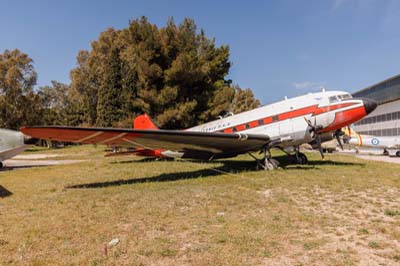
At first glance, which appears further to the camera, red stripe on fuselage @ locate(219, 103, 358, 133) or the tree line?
the tree line

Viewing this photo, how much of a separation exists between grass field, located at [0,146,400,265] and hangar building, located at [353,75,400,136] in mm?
43236

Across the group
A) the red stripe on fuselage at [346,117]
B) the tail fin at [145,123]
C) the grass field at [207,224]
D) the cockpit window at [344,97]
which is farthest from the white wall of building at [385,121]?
the tail fin at [145,123]

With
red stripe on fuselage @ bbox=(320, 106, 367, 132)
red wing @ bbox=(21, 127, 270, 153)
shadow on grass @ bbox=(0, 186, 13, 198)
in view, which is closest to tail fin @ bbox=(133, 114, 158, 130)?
red wing @ bbox=(21, 127, 270, 153)

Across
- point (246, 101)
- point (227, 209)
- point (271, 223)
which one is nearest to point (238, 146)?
point (227, 209)

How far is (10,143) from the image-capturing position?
1467 cm

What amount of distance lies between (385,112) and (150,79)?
43.0 metres

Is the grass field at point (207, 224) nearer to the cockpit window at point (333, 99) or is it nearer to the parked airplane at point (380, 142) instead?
the cockpit window at point (333, 99)

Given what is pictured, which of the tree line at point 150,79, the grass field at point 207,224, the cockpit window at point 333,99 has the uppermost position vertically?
the tree line at point 150,79

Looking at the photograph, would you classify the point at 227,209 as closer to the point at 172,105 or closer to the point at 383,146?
the point at 172,105

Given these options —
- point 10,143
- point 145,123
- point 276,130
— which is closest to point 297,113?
point 276,130

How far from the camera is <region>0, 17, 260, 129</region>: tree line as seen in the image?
2531cm

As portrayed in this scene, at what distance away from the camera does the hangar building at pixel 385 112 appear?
43.6 metres

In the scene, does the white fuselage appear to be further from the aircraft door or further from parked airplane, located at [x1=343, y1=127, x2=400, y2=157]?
parked airplane, located at [x1=343, y1=127, x2=400, y2=157]

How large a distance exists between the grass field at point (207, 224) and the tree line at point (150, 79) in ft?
57.2
